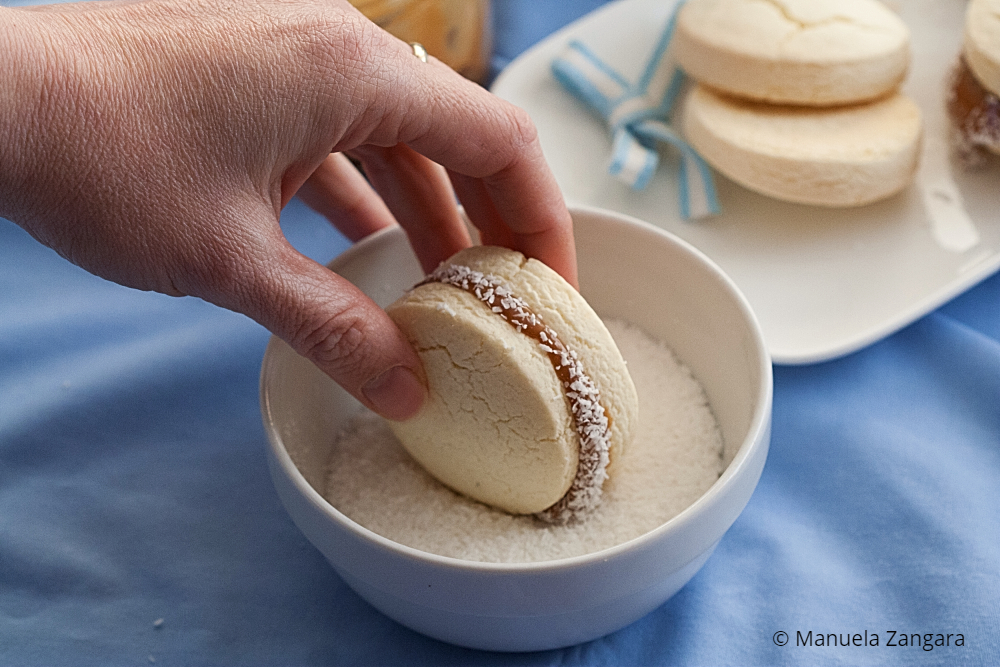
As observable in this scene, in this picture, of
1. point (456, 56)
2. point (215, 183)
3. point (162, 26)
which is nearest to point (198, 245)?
point (215, 183)

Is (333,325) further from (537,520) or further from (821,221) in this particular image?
(821,221)

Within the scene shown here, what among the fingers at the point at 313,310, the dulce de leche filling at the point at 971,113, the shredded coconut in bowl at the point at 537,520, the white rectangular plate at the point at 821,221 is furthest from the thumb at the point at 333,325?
the dulce de leche filling at the point at 971,113

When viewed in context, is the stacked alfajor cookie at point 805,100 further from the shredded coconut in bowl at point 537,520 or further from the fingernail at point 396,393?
the fingernail at point 396,393

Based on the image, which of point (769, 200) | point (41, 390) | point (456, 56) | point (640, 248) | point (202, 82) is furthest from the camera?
point (456, 56)

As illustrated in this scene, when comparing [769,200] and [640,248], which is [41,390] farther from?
[769,200]

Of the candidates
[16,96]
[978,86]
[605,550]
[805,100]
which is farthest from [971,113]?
[16,96]

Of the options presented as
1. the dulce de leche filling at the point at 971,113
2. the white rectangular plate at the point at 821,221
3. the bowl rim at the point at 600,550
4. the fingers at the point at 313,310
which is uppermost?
the fingers at the point at 313,310
